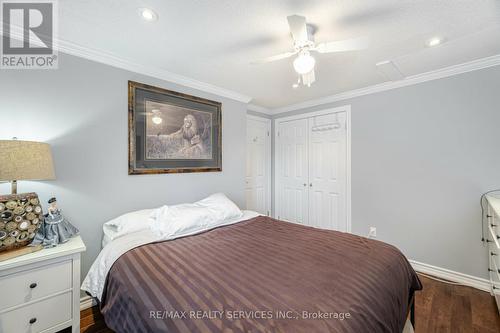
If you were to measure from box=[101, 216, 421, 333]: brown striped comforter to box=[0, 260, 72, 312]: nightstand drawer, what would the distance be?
323mm

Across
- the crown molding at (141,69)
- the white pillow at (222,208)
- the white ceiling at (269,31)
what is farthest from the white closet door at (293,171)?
the white pillow at (222,208)

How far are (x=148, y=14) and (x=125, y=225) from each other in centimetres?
169

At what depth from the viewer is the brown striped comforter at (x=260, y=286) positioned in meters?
0.90

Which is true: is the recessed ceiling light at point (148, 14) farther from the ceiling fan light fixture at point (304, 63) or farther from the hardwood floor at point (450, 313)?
the hardwood floor at point (450, 313)

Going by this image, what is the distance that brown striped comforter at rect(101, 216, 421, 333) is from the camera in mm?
900

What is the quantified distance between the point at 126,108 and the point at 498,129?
379cm

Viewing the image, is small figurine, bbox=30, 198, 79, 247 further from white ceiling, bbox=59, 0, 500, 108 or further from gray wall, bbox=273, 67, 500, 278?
gray wall, bbox=273, 67, 500, 278

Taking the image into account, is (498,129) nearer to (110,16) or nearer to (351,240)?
(351,240)

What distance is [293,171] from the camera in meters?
3.89

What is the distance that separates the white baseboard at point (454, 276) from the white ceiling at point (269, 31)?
2.29 metres

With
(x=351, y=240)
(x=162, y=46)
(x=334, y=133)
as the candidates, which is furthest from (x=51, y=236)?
(x=334, y=133)

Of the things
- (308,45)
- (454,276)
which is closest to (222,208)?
(308,45)

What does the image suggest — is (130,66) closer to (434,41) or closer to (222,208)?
(222,208)

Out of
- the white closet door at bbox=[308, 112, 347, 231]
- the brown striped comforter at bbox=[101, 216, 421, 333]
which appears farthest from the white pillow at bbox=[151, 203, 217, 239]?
the white closet door at bbox=[308, 112, 347, 231]
